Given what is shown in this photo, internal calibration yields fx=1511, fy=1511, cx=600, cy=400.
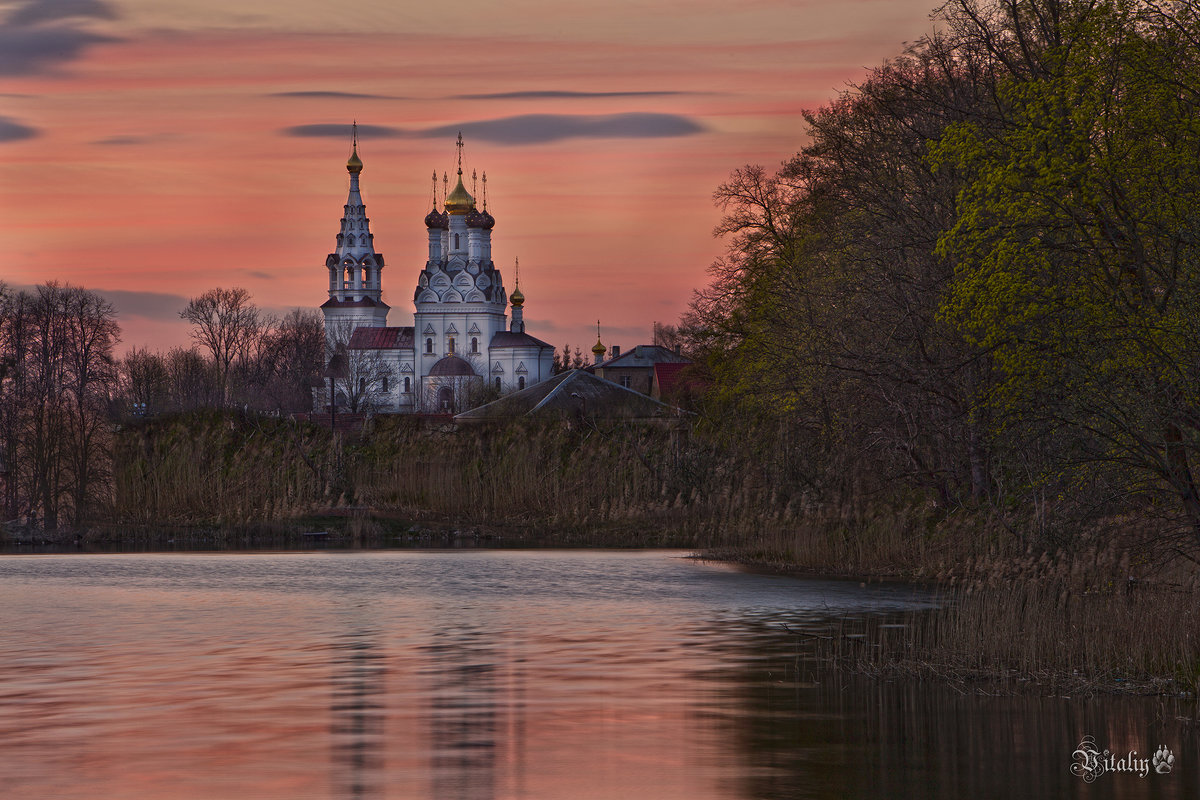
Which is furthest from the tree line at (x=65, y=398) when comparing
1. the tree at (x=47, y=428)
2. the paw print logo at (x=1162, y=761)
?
the paw print logo at (x=1162, y=761)

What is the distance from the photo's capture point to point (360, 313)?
550 feet

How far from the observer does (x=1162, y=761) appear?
11820mm

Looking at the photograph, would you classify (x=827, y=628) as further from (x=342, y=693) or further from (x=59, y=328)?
(x=59, y=328)

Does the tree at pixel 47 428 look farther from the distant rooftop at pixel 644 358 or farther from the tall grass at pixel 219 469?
the distant rooftop at pixel 644 358

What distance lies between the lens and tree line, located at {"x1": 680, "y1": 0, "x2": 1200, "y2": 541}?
18000 millimetres

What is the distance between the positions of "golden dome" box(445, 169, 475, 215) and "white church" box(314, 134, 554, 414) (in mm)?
108

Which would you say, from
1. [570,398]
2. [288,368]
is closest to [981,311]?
[570,398]

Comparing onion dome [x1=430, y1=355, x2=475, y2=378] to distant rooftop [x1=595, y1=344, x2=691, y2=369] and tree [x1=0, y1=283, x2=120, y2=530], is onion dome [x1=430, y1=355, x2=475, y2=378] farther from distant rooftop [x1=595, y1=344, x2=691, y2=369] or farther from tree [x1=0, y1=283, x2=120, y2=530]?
tree [x1=0, y1=283, x2=120, y2=530]

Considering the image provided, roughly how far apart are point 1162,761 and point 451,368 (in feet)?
452

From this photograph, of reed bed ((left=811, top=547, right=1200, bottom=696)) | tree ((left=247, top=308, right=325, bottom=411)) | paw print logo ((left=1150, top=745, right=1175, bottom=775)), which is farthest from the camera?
tree ((left=247, top=308, right=325, bottom=411))

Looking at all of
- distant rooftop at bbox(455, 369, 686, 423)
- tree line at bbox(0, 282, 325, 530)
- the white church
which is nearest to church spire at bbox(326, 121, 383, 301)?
the white church

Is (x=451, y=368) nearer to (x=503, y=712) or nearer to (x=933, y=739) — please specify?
(x=503, y=712)

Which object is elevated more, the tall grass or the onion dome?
the onion dome

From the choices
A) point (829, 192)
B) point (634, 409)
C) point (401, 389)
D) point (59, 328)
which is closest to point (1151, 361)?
point (829, 192)
